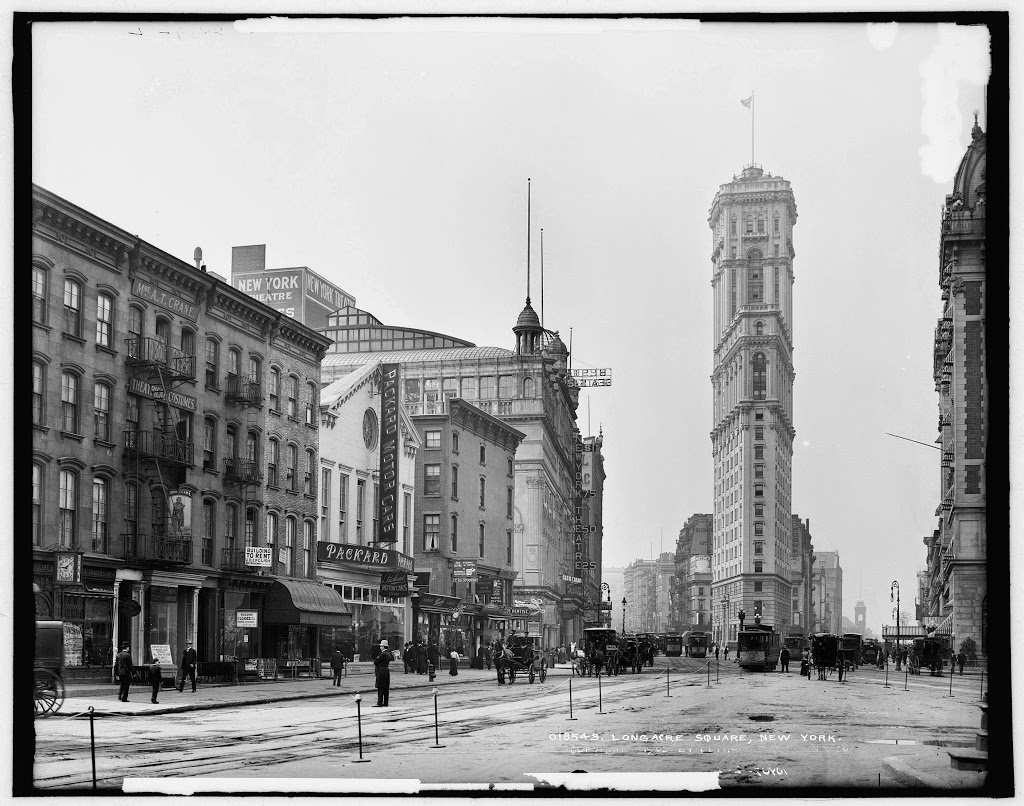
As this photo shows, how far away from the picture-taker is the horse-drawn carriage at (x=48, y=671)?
17.5m

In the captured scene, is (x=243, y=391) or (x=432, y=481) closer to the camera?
(x=243, y=391)

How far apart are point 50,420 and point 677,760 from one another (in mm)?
Result: 10332

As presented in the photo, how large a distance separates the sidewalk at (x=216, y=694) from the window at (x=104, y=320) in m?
5.91

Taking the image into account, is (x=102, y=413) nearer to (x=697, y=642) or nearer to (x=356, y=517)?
(x=356, y=517)

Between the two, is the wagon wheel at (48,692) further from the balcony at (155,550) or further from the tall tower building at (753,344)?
the tall tower building at (753,344)

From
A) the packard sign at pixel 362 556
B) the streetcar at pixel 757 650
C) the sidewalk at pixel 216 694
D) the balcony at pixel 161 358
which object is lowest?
the streetcar at pixel 757 650

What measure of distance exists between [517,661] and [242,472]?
2054 centimetres

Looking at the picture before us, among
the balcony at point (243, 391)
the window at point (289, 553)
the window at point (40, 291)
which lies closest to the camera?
the window at point (40, 291)

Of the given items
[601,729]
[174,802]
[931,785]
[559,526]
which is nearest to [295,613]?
[601,729]

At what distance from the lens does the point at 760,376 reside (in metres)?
20.9

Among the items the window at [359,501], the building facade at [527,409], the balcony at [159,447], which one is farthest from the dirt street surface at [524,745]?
the building facade at [527,409]

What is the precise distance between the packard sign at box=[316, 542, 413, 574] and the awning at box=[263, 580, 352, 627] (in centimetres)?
92

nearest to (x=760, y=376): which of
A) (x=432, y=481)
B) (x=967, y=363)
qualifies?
(x=967, y=363)

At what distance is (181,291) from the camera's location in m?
23.5
